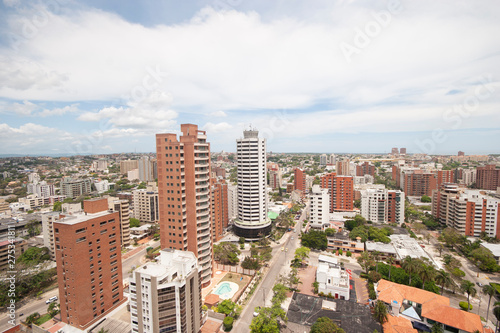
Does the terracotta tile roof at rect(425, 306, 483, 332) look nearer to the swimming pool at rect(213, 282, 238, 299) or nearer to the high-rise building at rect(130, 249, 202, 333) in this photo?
the swimming pool at rect(213, 282, 238, 299)

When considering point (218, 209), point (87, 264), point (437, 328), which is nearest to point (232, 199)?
point (218, 209)

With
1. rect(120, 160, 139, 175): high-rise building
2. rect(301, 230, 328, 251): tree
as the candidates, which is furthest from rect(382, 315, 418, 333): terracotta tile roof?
rect(120, 160, 139, 175): high-rise building

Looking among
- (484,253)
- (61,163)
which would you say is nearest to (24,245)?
(484,253)

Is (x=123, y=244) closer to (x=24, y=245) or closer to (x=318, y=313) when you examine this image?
(x=24, y=245)

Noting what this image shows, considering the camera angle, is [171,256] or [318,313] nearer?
[171,256]

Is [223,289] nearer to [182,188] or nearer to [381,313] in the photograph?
[182,188]
